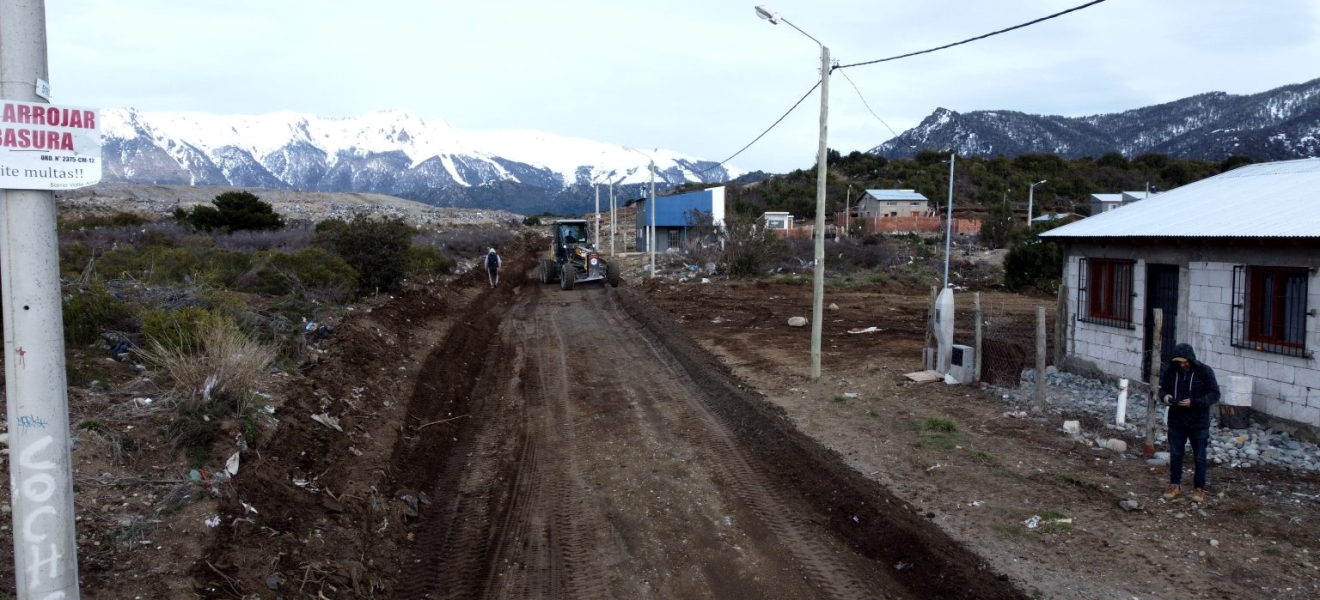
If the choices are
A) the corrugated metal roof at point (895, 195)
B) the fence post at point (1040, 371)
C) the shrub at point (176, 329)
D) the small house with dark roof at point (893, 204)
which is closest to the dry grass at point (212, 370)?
the shrub at point (176, 329)

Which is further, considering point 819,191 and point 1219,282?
point 819,191

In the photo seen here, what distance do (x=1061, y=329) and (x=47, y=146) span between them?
14051 mm

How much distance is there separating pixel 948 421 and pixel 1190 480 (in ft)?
9.06

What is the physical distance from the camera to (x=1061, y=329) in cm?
1394

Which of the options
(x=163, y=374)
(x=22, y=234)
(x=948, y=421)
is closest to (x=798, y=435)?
(x=948, y=421)

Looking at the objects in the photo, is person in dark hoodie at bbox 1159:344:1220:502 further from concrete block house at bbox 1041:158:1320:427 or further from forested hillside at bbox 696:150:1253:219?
forested hillside at bbox 696:150:1253:219

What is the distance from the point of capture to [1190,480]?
8.10 meters

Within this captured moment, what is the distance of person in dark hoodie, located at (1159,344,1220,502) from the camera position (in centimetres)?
762

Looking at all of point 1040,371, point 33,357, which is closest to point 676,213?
point 1040,371

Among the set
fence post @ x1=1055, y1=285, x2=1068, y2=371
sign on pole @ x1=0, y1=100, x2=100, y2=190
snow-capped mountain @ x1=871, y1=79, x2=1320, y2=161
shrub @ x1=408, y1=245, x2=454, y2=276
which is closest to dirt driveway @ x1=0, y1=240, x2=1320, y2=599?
sign on pole @ x1=0, y1=100, x2=100, y2=190

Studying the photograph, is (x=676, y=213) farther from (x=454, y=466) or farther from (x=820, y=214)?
(x=454, y=466)

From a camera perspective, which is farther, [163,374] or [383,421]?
[383,421]

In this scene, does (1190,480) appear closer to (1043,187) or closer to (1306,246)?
(1306,246)

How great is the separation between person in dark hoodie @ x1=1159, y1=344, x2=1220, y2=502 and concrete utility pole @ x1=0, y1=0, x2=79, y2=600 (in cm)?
840
